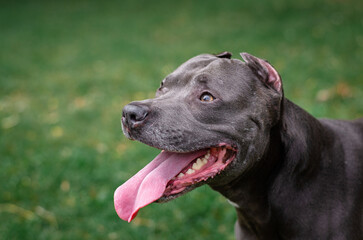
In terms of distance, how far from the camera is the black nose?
2.65 m

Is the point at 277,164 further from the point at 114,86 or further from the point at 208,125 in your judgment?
the point at 114,86

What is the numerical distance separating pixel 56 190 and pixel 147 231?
154cm

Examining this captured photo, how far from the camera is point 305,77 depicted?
7543 millimetres

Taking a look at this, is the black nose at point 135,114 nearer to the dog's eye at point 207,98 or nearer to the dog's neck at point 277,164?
the dog's eye at point 207,98

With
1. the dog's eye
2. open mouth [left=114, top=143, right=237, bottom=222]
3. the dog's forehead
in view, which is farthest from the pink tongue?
the dog's forehead

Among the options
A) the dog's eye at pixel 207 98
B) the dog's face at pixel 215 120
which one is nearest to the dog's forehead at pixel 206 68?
the dog's face at pixel 215 120

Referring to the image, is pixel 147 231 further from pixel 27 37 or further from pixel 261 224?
pixel 27 37

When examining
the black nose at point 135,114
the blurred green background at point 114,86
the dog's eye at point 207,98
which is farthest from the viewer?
the blurred green background at point 114,86

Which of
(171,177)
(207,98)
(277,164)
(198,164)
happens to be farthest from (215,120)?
(277,164)

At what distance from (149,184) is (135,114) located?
0.49 meters

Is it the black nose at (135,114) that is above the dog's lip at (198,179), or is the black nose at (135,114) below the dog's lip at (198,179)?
above

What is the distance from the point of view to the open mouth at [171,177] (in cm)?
269

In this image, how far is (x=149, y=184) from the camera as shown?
2.73 meters

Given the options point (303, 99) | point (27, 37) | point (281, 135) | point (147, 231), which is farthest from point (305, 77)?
point (27, 37)
